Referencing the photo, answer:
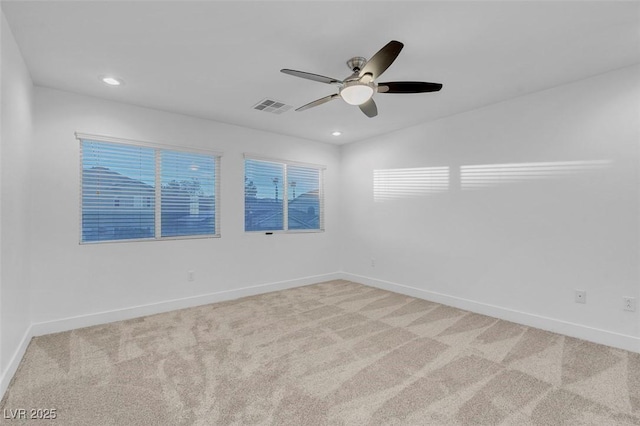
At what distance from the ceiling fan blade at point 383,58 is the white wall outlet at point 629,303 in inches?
116

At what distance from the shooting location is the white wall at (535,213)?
8.77 feet

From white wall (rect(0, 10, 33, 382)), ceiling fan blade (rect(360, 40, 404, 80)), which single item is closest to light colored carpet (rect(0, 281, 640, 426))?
white wall (rect(0, 10, 33, 382))

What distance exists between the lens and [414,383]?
212 centimetres

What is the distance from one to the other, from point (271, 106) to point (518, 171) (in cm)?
290

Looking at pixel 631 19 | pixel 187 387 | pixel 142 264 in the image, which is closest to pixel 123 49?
pixel 142 264

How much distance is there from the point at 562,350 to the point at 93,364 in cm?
396

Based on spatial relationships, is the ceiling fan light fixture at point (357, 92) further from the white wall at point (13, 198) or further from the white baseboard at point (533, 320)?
the white baseboard at point (533, 320)

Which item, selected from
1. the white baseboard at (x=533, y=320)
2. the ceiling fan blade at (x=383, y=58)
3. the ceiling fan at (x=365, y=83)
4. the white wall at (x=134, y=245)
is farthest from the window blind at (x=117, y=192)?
the white baseboard at (x=533, y=320)

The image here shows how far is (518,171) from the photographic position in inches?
129

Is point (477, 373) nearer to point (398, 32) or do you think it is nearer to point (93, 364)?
point (398, 32)

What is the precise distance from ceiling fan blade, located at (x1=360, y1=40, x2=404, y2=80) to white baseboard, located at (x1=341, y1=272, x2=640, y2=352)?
2.97 metres

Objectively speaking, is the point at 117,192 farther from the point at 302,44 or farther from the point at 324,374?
the point at 324,374

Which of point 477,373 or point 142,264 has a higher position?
point 142,264

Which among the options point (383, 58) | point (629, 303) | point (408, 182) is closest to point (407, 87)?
point (383, 58)
